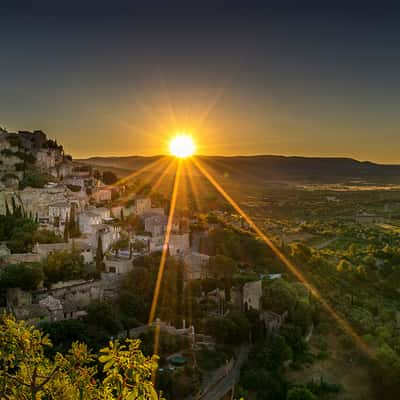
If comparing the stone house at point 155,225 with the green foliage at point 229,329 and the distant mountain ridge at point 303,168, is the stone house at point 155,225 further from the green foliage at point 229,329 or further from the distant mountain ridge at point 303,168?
the distant mountain ridge at point 303,168

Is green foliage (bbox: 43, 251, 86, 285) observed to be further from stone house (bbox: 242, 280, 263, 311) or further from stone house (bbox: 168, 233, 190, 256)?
stone house (bbox: 242, 280, 263, 311)

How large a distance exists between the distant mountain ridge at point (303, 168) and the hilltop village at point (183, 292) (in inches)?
2886

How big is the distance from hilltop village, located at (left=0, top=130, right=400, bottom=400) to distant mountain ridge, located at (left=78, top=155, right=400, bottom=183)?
7330cm

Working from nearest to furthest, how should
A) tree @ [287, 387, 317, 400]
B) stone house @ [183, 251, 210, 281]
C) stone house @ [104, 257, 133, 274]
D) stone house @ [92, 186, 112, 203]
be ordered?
tree @ [287, 387, 317, 400], stone house @ [104, 257, 133, 274], stone house @ [183, 251, 210, 281], stone house @ [92, 186, 112, 203]

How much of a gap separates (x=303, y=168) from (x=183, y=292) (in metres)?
98.3

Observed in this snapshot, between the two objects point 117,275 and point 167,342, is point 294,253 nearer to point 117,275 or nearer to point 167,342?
point 117,275

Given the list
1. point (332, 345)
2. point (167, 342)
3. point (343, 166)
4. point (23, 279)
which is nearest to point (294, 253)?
point (332, 345)

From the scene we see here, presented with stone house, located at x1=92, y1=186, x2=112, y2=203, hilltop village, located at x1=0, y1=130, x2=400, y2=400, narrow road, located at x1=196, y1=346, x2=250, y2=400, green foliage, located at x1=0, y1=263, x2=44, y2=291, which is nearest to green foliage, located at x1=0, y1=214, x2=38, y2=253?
hilltop village, located at x1=0, y1=130, x2=400, y2=400

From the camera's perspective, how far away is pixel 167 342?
12930 millimetres

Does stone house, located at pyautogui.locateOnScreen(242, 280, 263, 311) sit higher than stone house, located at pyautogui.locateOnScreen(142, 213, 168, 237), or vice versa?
stone house, located at pyautogui.locateOnScreen(142, 213, 168, 237)

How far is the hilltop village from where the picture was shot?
12.8 metres

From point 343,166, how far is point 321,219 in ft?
225

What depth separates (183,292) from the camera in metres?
16.5

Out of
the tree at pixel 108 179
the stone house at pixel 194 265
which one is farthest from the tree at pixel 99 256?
the tree at pixel 108 179
